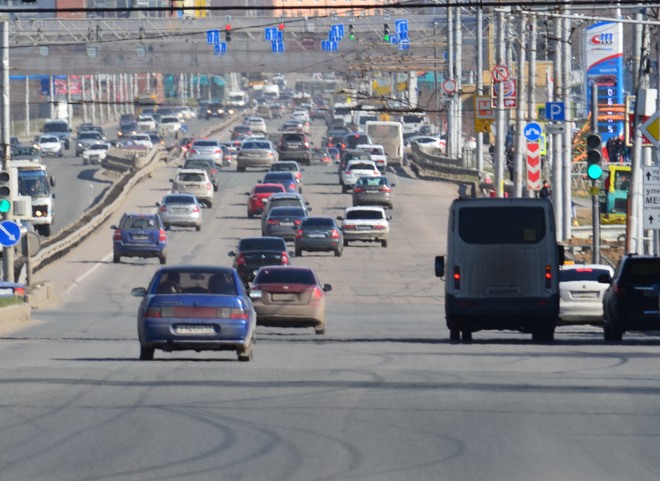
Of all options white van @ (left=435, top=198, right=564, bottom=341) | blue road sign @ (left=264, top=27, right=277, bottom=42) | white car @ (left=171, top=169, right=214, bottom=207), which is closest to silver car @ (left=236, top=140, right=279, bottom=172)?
blue road sign @ (left=264, top=27, right=277, bottom=42)

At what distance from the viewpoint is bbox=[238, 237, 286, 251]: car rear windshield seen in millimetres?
45062

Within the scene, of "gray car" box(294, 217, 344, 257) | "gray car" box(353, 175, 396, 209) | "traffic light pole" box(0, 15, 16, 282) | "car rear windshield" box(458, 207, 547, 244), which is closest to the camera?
"car rear windshield" box(458, 207, 547, 244)

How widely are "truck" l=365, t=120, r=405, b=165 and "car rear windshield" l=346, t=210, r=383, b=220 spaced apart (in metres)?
39.1

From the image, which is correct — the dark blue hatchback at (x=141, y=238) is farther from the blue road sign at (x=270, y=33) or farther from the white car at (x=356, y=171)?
the blue road sign at (x=270, y=33)

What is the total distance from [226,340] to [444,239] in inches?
1608

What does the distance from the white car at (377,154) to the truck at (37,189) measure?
2814cm

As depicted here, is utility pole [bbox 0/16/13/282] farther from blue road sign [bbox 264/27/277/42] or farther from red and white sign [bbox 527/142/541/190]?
blue road sign [bbox 264/27/277/42]

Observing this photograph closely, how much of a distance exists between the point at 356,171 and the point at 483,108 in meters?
21.5

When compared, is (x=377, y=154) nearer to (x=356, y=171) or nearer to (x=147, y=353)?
(x=356, y=171)

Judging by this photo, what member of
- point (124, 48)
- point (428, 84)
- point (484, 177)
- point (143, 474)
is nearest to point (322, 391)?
point (143, 474)

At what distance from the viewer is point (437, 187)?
3292 inches

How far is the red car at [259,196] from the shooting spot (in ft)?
222

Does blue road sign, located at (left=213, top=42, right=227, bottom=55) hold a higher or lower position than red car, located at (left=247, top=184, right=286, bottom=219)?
higher

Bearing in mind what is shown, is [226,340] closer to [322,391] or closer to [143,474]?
[322,391]
